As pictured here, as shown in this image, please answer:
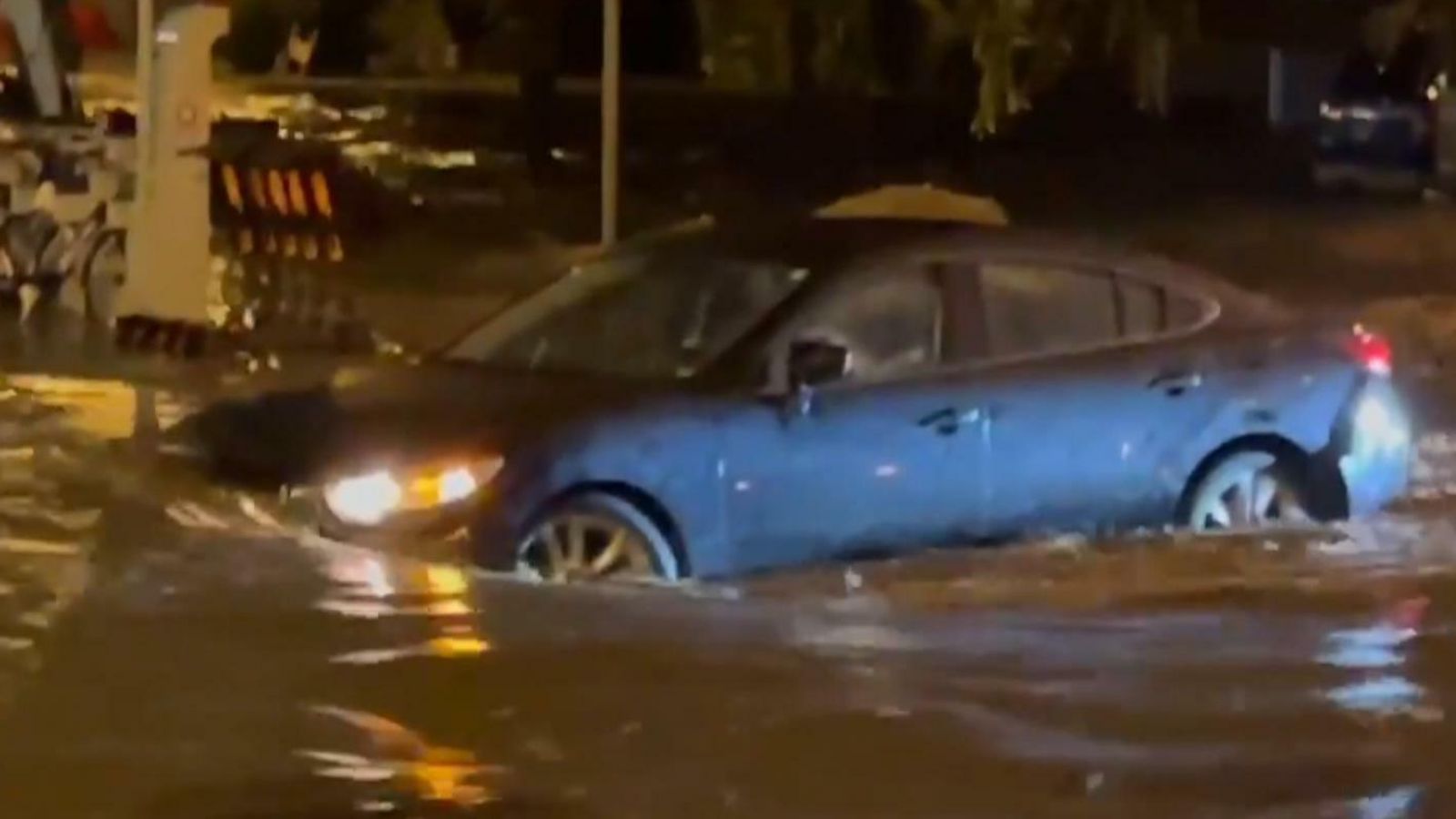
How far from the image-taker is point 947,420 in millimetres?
10148

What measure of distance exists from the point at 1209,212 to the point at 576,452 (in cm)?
2041

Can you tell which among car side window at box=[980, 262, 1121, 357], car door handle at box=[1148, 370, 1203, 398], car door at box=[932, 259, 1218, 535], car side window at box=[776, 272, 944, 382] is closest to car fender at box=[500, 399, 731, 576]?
car side window at box=[776, 272, 944, 382]

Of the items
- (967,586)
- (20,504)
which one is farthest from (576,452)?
(20,504)

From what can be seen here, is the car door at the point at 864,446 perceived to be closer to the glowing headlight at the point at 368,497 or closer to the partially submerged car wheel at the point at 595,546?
Result: the partially submerged car wheel at the point at 595,546

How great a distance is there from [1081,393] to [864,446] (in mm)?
906

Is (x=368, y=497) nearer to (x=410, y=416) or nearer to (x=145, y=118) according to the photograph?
(x=410, y=416)

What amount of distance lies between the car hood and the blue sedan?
0.04 feet

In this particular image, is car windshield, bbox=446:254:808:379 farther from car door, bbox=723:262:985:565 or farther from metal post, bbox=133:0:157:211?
metal post, bbox=133:0:157:211

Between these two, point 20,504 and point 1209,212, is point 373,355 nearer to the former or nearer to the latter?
point 20,504

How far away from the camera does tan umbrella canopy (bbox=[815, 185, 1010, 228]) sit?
11164mm

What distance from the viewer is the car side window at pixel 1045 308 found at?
10.4 m

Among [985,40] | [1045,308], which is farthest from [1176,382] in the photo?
[985,40]

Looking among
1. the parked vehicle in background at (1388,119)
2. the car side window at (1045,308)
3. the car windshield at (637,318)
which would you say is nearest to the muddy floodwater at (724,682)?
the car side window at (1045,308)

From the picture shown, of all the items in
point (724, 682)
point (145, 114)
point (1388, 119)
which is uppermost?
point (145, 114)
